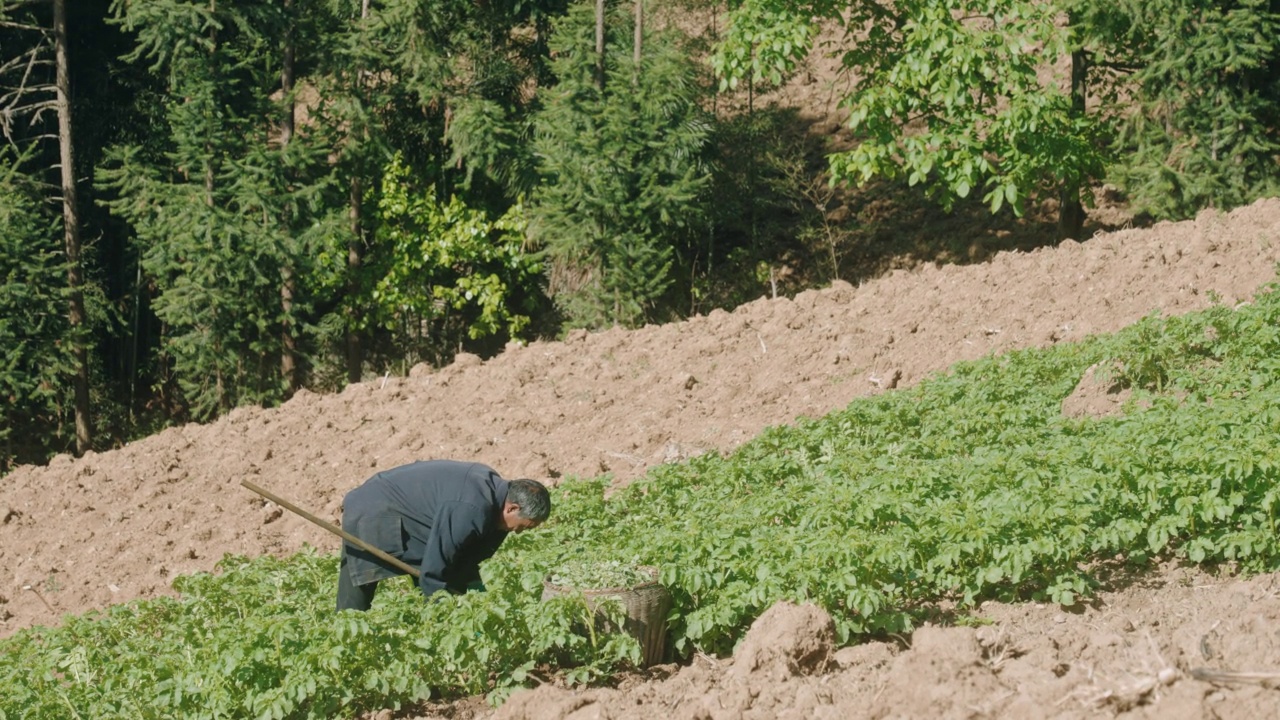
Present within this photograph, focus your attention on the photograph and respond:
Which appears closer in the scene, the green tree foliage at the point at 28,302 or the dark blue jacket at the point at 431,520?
the dark blue jacket at the point at 431,520

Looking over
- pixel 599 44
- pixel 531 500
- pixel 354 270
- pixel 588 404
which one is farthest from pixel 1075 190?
pixel 531 500

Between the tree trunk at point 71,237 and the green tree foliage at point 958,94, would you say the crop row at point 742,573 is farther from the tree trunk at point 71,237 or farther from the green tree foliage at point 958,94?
the tree trunk at point 71,237

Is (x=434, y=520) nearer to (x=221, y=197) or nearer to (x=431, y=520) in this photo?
(x=431, y=520)

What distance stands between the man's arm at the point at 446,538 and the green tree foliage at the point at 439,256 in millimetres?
13315

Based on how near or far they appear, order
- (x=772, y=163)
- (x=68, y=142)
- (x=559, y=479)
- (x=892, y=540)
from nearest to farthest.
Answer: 1. (x=892, y=540)
2. (x=559, y=479)
3. (x=68, y=142)
4. (x=772, y=163)

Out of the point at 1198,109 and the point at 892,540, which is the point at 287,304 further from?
the point at 892,540

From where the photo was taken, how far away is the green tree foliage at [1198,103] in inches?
570

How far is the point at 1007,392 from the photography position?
34.5ft

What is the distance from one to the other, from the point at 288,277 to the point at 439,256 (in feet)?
7.20

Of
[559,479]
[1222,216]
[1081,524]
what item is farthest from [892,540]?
[1222,216]

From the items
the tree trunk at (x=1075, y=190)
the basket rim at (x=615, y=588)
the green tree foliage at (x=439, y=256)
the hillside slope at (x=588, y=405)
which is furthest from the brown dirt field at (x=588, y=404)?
the green tree foliage at (x=439, y=256)

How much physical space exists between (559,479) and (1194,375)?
515cm

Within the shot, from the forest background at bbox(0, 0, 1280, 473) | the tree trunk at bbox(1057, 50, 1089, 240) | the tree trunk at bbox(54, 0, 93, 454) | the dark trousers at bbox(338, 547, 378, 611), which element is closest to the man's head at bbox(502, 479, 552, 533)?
the dark trousers at bbox(338, 547, 378, 611)

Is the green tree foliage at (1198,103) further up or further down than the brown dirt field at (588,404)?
further up
